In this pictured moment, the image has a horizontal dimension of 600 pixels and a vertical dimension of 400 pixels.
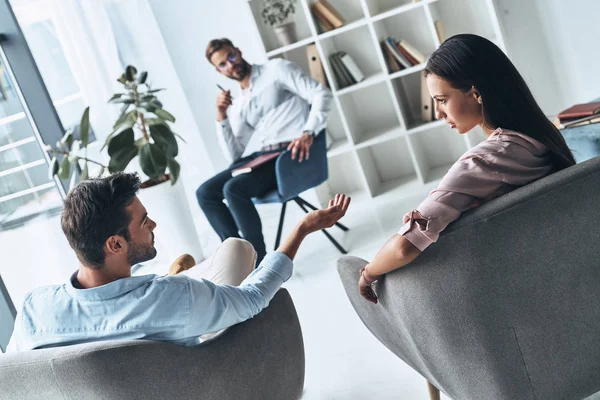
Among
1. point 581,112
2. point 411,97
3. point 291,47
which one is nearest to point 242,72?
point 291,47

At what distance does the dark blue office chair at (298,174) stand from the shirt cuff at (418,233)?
2.51 metres

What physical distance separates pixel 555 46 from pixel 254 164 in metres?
2.08

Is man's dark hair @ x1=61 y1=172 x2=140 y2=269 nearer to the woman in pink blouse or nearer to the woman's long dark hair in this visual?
the woman in pink blouse

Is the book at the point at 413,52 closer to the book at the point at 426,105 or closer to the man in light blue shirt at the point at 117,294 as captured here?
the book at the point at 426,105

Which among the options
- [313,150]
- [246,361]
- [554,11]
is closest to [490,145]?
[246,361]

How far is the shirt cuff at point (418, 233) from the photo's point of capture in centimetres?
157

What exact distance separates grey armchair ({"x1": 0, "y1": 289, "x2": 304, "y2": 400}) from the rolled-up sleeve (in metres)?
0.49

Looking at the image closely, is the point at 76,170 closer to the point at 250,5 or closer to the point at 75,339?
the point at 250,5

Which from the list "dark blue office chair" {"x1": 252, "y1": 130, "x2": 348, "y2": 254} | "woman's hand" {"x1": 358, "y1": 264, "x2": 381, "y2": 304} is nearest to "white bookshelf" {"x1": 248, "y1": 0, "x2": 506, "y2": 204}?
"dark blue office chair" {"x1": 252, "y1": 130, "x2": 348, "y2": 254}

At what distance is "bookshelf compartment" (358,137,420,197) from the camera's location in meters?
5.20

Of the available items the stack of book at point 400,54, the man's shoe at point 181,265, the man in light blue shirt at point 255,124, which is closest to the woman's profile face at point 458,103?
the man's shoe at point 181,265

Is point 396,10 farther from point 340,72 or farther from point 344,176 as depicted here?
point 344,176

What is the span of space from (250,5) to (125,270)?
3.51m

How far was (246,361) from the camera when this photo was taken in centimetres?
183
